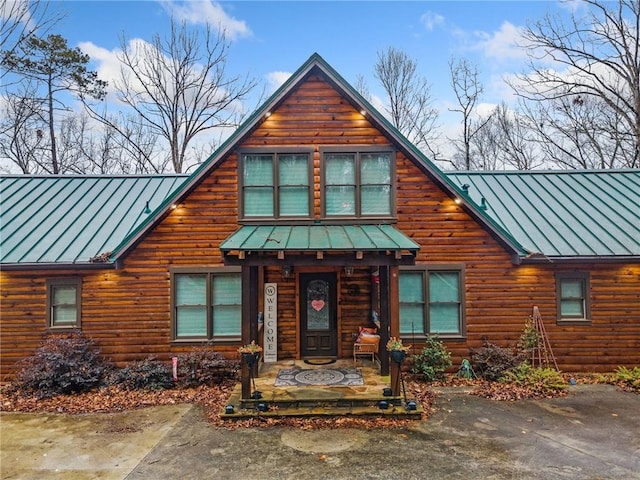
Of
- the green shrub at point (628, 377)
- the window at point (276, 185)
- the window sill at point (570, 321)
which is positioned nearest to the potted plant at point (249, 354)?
the window at point (276, 185)

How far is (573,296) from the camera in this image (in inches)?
408

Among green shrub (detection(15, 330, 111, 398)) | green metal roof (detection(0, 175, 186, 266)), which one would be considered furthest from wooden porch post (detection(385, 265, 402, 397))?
green metal roof (detection(0, 175, 186, 266))

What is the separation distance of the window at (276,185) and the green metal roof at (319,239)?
0.50m

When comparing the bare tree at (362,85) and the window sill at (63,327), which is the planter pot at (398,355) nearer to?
the window sill at (63,327)

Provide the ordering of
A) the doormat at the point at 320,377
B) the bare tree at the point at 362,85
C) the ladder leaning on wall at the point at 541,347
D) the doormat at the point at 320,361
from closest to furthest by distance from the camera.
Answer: the doormat at the point at 320,377
the ladder leaning on wall at the point at 541,347
the doormat at the point at 320,361
the bare tree at the point at 362,85

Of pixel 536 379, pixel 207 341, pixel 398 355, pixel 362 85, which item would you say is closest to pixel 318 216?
pixel 398 355

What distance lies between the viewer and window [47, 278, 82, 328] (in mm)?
10148

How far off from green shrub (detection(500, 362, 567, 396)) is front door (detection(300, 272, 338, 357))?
452 cm

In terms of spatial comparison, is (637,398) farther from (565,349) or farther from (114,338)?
(114,338)

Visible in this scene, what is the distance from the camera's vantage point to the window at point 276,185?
10.2 m

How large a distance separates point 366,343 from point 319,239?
335 centimetres

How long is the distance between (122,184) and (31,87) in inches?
578

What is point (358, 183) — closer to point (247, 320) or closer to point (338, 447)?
point (247, 320)

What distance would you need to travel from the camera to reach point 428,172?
33.4 ft
